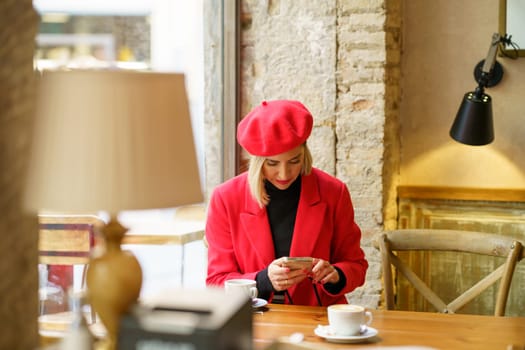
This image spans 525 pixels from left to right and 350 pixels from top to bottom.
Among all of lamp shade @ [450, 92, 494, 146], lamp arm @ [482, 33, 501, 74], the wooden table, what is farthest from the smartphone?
lamp arm @ [482, 33, 501, 74]

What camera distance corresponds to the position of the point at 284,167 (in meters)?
2.67

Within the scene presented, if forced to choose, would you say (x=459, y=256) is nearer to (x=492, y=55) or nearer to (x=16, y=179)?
(x=492, y=55)

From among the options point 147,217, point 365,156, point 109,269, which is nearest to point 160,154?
point 109,269

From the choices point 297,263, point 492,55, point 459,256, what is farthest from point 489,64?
point 297,263

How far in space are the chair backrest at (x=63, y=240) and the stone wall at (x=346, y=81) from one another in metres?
1.16

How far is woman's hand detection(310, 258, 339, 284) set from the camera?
246cm

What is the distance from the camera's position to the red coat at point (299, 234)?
8.69ft

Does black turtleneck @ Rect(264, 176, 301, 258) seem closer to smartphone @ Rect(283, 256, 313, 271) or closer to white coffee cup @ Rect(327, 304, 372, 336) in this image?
smartphone @ Rect(283, 256, 313, 271)

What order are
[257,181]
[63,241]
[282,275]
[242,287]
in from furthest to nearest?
1. [63,241]
2. [257,181]
3. [282,275]
4. [242,287]

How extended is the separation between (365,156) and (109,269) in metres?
2.44

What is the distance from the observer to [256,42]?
372cm

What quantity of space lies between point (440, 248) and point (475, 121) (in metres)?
0.80

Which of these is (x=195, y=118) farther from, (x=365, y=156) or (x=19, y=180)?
(x=19, y=180)

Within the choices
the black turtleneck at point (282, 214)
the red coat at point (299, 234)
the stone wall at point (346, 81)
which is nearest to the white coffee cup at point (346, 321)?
Result: the red coat at point (299, 234)
